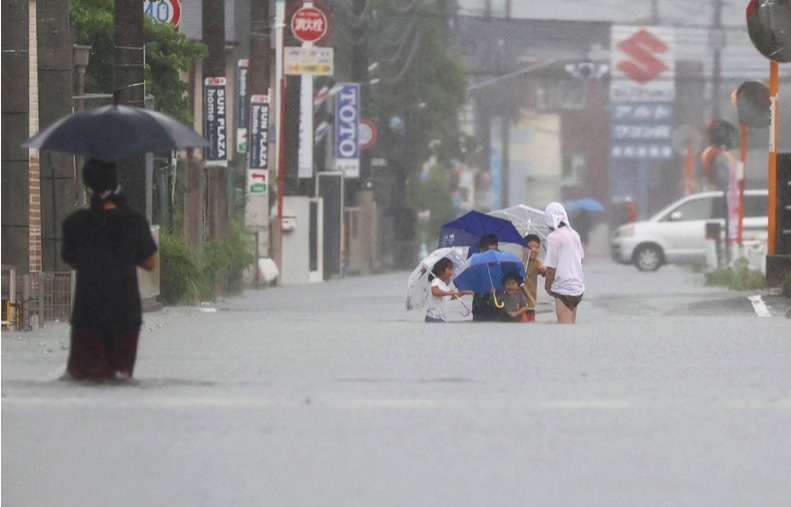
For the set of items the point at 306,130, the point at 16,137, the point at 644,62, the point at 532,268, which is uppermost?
the point at 644,62

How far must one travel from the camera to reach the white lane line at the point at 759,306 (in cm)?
2423

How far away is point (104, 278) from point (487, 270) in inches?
399

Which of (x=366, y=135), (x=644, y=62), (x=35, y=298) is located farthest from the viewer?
(x=644, y=62)

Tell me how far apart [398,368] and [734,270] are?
87.2 ft

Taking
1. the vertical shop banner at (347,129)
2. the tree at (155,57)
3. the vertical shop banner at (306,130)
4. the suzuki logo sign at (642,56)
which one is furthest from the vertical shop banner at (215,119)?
the suzuki logo sign at (642,56)

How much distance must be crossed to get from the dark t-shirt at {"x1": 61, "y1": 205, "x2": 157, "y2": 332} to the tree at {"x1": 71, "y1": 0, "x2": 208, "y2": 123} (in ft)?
51.7

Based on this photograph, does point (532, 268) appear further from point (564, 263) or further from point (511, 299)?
point (564, 263)

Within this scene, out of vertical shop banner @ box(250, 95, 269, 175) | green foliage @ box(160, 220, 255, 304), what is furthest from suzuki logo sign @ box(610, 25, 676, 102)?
green foliage @ box(160, 220, 255, 304)

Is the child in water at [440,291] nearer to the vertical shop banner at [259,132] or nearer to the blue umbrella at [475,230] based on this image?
the blue umbrella at [475,230]

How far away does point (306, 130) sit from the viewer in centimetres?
4894

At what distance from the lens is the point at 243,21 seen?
1745 inches

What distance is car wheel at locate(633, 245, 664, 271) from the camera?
56.9m

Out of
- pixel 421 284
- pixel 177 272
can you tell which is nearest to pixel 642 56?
pixel 177 272

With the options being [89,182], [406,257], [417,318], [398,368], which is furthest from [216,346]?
[406,257]
